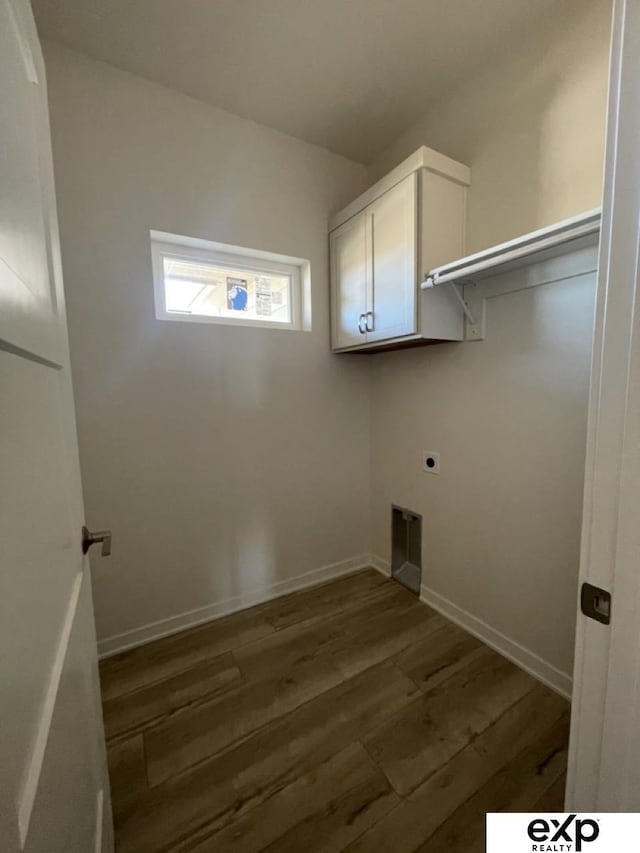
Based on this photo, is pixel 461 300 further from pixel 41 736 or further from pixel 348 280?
pixel 41 736

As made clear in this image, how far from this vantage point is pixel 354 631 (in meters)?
1.96

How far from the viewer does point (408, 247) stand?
173cm

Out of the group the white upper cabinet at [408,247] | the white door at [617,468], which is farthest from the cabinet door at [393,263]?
the white door at [617,468]

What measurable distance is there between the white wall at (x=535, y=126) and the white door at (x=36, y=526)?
5.86 feet

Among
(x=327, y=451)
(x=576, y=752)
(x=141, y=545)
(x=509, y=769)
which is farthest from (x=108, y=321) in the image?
(x=509, y=769)

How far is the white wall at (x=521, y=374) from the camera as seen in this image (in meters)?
1.41

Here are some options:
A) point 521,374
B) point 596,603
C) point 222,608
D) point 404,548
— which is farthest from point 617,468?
point 222,608

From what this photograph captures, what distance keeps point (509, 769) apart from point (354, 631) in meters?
0.87

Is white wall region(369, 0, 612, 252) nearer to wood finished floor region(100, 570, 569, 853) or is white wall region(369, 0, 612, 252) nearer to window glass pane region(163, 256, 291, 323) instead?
window glass pane region(163, 256, 291, 323)

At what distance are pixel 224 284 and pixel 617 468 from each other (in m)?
2.10

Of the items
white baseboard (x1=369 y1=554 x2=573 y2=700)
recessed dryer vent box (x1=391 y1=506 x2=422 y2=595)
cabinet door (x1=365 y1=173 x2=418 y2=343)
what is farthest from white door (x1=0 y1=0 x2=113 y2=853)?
recessed dryer vent box (x1=391 y1=506 x2=422 y2=595)

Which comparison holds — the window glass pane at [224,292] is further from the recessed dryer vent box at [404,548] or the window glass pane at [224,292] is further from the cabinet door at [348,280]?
the recessed dryer vent box at [404,548]

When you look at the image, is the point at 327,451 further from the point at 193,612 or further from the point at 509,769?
→ the point at 509,769
